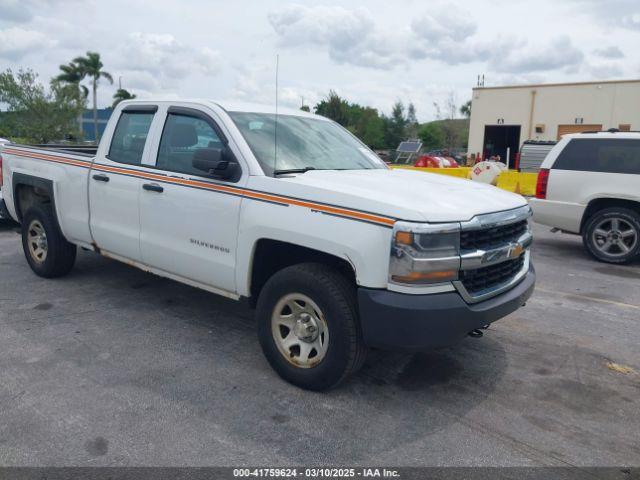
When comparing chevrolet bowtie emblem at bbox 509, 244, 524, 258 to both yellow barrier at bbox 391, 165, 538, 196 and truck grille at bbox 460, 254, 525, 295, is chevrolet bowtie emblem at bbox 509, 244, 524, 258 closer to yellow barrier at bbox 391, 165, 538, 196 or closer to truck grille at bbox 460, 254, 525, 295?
truck grille at bbox 460, 254, 525, 295

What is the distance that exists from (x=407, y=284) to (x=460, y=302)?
36 cm

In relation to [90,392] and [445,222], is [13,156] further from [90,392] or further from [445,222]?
[445,222]

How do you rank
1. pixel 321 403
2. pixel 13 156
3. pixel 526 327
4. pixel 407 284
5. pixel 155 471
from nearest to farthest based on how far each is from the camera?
1. pixel 155 471
2. pixel 407 284
3. pixel 321 403
4. pixel 526 327
5. pixel 13 156

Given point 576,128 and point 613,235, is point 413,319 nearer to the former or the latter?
point 613,235

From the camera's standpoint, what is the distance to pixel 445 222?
130 inches

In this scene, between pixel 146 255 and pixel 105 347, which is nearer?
pixel 105 347

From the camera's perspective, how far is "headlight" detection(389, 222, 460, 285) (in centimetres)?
324

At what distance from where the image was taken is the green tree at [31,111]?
3356cm

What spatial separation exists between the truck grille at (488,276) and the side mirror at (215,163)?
1.78 metres

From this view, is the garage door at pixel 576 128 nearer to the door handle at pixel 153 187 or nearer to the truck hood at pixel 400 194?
the truck hood at pixel 400 194

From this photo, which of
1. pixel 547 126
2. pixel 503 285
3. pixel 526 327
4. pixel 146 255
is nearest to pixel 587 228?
pixel 526 327

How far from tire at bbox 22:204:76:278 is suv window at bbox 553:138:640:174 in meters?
6.93

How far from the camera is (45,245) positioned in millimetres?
6293

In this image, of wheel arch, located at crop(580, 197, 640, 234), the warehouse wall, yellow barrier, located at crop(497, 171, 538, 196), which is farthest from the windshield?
the warehouse wall
